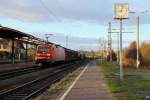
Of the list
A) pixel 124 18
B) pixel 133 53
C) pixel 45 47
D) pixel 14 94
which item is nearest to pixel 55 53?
pixel 45 47

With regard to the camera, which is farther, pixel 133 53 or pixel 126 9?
pixel 133 53

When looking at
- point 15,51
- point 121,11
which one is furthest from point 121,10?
point 15,51

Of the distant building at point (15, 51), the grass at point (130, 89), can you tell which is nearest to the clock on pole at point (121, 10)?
the grass at point (130, 89)

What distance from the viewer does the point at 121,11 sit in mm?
31219

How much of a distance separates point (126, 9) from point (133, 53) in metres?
42.4

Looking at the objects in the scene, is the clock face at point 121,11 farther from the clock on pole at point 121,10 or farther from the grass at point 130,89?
the grass at point 130,89

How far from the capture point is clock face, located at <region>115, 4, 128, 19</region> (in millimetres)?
31047

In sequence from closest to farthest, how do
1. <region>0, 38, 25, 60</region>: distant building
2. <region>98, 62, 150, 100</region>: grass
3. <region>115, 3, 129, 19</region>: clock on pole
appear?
<region>98, 62, 150, 100</region>: grass → <region>115, 3, 129, 19</region>: clock on pole → <region>0, 38, 25, 60</region>: distant building

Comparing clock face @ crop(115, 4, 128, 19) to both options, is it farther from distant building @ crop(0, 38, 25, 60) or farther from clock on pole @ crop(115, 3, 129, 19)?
distant building @ crop(0, 38, 25, 60)

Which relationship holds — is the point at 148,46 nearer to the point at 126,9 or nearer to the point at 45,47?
the point at 45,47

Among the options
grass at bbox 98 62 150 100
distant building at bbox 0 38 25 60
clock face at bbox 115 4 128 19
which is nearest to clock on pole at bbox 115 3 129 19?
clock face at bbox 115 4 128 19

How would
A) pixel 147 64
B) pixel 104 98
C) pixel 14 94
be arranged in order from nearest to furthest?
pixel 104 98 < pixel 14 94 < pixel 147 64

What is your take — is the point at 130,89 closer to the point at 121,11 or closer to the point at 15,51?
the point at 121,11

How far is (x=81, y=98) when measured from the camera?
18.8 meters
